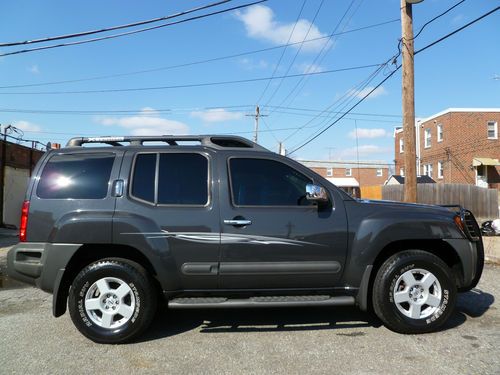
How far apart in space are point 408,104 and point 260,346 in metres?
8.08

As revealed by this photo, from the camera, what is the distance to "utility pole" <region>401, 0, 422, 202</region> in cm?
1051

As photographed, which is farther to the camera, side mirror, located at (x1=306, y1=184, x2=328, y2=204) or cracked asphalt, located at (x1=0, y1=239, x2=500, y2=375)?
side mirror, located at (x1=306, y1=184, x2=328, y2=204)

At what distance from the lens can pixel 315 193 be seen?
175 inches

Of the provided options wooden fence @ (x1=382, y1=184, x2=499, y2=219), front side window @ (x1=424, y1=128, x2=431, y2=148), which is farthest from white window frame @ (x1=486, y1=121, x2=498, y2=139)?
wooden fence @ (x1=382, y1=184, x2=499, y2=219)

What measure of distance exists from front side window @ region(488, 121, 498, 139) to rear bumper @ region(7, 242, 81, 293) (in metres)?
30.6

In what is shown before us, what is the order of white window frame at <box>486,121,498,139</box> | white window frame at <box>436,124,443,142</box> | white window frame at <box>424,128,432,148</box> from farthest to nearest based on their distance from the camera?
1. white window frame at <box>424,128,432,148</box>
2. white window frame at <box>436,124,443,142</box>
3. white window frame at <box>486,121,498,139</box>

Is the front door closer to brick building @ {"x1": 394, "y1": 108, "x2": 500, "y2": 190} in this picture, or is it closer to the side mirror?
the side mirror

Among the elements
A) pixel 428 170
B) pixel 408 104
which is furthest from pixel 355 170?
pixel 408 104

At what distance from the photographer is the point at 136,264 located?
14.8 feet

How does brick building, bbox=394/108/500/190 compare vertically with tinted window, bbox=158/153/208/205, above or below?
above

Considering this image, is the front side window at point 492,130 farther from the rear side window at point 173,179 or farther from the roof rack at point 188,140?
the rear side window at point 173,179

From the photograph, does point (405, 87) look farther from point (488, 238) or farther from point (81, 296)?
point (81, 296)

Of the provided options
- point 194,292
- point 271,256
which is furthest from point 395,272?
point 194,292

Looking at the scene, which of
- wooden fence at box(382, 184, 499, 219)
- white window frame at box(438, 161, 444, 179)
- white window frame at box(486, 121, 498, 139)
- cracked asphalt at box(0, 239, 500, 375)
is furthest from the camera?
white window frame at box(438, 161, 444, 179)
